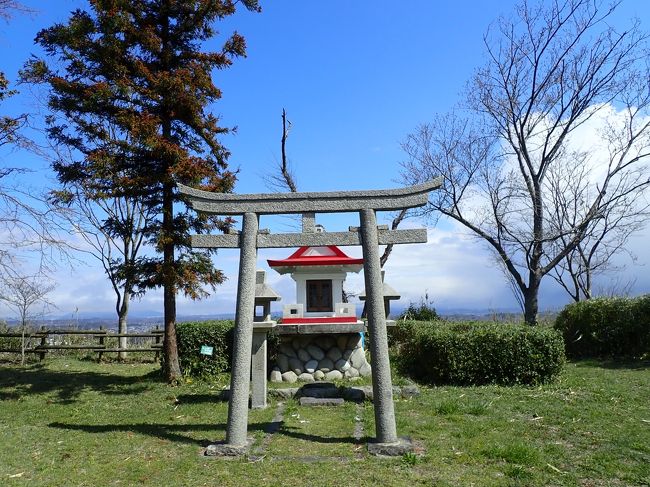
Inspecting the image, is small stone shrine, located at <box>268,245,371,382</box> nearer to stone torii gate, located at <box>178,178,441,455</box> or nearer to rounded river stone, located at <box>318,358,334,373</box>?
rounded river stone, located at <box>318,358,334,373</box>

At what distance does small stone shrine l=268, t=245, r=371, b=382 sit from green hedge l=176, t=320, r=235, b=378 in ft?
4.88

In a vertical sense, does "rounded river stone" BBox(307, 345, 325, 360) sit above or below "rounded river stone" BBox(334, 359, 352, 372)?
above

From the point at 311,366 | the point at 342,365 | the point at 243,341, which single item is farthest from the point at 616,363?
the point at 243,341

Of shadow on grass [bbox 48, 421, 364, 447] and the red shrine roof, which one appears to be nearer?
shadow on grass [bbox 48, 421, 364, 447]

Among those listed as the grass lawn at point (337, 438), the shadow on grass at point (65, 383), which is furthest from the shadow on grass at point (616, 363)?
the shadow on grass at point (65, 383)

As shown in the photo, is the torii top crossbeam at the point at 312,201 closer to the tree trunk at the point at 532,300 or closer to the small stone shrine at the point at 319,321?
the small stone shrine at the point at 319,321

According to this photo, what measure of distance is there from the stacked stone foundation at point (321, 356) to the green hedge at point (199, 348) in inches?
57.6

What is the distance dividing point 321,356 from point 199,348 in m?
3.13

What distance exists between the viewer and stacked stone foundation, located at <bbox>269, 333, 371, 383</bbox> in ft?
37.7

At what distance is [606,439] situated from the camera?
631 cm

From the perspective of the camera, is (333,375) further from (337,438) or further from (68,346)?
(68,346)

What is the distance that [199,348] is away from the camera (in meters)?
12.0

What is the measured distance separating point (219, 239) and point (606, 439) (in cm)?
596

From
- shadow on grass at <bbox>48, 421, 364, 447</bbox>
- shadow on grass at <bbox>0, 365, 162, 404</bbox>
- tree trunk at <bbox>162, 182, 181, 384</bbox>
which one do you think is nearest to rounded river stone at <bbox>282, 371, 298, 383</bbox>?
tree trunk at <bbox>162, 182, 181, 384</bbox>
